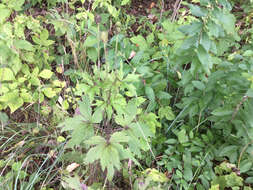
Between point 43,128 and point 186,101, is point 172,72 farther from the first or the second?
point 43,128

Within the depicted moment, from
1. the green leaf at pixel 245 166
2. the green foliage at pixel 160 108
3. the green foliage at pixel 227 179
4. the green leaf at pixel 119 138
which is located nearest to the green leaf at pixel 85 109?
the green foliage at pixel 160 108

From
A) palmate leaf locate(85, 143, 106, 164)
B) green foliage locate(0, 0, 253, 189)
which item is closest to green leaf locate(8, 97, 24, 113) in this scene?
green foliage locate(0, 0, 253, 189)

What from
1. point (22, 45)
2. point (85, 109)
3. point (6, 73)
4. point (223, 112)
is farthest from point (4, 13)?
point (223, 112)

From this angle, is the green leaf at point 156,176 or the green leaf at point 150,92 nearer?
the green leaf at point 156,176

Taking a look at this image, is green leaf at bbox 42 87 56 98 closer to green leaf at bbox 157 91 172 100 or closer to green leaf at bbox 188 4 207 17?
green leaf at bbox 157 91 172 100

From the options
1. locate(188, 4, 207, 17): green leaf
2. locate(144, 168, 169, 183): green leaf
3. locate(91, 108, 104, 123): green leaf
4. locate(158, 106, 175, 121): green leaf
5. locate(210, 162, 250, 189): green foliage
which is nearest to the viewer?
locate(91, 108, 104, 123): green leaf

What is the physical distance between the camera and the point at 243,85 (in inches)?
60.8

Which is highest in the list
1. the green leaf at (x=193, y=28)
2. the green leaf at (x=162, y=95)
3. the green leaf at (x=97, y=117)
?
the green leaf at (x=193, y=28)

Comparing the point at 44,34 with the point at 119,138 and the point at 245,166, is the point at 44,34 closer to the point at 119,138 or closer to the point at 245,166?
the point at 119,138

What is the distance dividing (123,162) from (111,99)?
0.64 m

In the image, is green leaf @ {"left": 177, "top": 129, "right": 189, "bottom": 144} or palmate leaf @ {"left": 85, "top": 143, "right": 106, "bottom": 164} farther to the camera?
green leaf @ {"left": 177, "top": 129, "right": 189, "bottom": 144}

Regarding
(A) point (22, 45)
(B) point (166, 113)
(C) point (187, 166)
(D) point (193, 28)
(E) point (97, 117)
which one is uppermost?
(D) point (193, 28)

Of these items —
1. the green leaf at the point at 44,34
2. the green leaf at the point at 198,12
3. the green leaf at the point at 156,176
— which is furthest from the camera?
the green leaf at the point at 44,34

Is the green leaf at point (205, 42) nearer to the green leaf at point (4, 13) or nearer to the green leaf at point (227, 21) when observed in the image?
the green leaf at point (227, 21)
